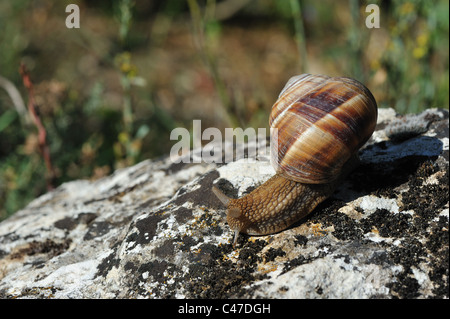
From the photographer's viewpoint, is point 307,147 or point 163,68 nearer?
point 307,147

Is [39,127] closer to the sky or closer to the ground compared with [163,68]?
closer to the ground

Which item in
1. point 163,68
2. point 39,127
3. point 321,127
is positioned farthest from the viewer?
point 163,68

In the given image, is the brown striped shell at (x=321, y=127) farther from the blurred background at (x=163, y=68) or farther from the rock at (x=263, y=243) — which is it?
the blurred background at (x=163, y=68)

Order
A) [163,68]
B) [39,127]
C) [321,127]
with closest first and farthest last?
1. [321,127]
2. [39,127]
3. [163,68]

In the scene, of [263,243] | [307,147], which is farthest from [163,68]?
[263,243]

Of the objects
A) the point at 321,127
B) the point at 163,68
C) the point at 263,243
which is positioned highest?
the point at 163,68

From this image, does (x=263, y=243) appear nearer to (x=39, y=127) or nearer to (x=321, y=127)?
(x=321, y=127)

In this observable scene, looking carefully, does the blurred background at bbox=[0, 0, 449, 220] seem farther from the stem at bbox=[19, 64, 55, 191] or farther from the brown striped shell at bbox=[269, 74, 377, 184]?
the brown striped shell at bbox=[269, 74, 377, 184]
